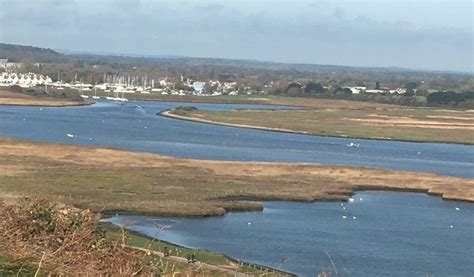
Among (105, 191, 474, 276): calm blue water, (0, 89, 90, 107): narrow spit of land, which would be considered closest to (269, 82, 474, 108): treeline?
(0, 89, 90, 107): narrow spit of land

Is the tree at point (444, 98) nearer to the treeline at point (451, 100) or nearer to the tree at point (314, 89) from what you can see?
the treeline at point (451, 100)

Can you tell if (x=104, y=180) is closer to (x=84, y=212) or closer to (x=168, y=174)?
(x=168, y=174)

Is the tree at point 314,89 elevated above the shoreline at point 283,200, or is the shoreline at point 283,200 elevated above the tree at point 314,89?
the shoreline at point 283,200

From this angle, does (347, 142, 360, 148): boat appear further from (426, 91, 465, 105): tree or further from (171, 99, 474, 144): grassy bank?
(426, 91, 465, 105): tree

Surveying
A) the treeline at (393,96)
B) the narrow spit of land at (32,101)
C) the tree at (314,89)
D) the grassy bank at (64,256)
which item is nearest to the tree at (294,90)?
the treeline at (393,96)

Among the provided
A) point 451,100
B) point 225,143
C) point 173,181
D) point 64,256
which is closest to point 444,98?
point 451,100

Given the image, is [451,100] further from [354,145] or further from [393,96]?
[354,145]
